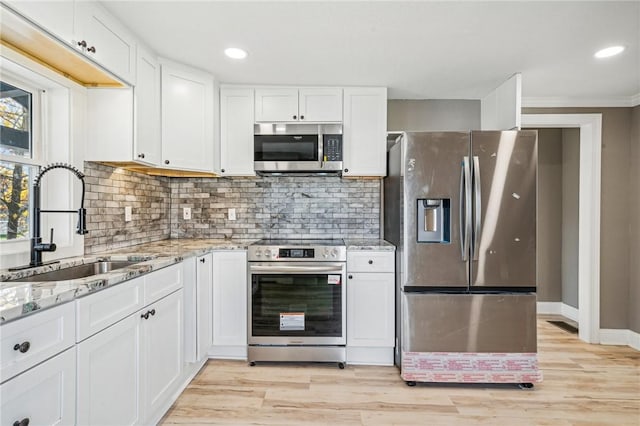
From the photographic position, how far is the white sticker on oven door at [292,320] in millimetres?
2617

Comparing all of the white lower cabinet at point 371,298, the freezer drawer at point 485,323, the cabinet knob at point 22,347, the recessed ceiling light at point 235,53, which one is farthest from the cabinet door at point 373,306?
the cabinet knob at point 22,347

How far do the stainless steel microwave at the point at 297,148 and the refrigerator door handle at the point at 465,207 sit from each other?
978 mm

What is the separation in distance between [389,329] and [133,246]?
80.8 inches

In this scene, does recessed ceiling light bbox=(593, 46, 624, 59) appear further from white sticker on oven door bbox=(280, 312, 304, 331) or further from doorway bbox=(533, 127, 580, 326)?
white sticker on oven door bbox=(280, 312, 304, 331)

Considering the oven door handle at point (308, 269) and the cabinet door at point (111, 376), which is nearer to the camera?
the cabinet door at point (111, 376)

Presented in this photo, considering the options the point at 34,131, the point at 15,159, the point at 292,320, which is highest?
the point at 34,131

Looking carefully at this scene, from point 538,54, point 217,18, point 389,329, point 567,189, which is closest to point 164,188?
point 217,18

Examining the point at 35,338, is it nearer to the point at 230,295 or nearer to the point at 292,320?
the point at 230,295

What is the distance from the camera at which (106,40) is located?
1821 mm

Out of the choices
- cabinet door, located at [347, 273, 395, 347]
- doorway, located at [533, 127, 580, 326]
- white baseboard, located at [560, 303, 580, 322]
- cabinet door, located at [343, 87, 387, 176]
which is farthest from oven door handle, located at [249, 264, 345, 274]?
white baseboard, located at [560, 303, 580, 322]

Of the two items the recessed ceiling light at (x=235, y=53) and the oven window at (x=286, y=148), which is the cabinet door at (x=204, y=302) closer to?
the oven window at (x=286, y=148)

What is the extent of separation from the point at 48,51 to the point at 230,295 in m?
1.85

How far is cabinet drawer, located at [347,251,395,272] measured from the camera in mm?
2623

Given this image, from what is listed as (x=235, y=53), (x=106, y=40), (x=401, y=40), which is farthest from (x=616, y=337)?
(x=106, y=40)
